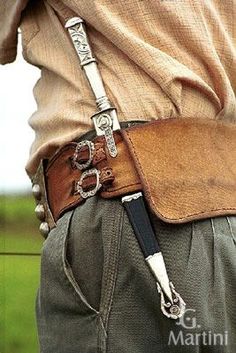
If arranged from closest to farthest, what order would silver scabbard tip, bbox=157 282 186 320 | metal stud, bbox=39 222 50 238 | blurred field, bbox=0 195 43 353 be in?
silver scabbard tip, bbox=157 282 186 320 < metal stud, bbox=39 222 50 238 < blurred field, bbox=0 195 43 353

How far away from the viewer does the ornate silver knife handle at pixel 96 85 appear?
4.19 feet

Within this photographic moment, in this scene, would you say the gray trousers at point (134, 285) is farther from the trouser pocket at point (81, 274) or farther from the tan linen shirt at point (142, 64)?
the tan linen shirt at point (142, 64)

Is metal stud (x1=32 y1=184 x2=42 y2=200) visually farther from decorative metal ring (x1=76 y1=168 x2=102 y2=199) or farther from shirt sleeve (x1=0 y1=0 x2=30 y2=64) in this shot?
shirt sleeve (x1=0 y1=0 x2=30 y2=64)

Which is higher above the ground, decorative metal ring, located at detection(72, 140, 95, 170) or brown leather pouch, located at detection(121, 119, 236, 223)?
decorative metal ring, located at detection(72, 140, 95, 170)

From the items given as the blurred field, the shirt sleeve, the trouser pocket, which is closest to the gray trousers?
the trouser pocket

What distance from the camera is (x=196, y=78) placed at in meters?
1.30

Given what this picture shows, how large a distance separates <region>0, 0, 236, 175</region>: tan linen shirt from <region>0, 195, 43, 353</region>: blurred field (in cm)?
109

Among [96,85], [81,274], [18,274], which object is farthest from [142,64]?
[18,274]

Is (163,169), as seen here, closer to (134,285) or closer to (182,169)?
(182,169)

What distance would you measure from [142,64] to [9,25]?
271mm

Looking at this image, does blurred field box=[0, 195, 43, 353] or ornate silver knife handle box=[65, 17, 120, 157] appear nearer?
ornate silver knife handle box=[65, 17, 120, 157]

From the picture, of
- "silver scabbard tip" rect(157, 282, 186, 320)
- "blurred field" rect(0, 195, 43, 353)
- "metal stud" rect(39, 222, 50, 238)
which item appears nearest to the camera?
"silver scabbard tip" rect(157, 282, 186, 320)

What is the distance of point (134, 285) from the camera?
1.22 metres

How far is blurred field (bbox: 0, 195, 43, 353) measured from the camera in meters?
2.46
